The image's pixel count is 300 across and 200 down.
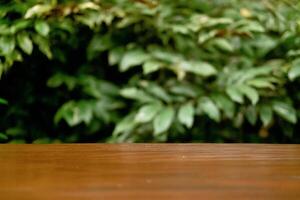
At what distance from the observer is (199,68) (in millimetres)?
1868

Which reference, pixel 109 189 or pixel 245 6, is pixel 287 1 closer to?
pixel 245 6

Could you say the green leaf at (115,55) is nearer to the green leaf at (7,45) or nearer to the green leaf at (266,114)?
the green leaf at (7,45)

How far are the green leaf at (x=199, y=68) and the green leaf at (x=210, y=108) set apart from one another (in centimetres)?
10

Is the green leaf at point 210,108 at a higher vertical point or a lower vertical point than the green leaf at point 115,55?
lower

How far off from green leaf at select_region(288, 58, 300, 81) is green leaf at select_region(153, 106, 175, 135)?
461 millimetres

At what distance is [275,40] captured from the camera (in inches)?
80.6

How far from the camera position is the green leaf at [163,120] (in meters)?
1.75

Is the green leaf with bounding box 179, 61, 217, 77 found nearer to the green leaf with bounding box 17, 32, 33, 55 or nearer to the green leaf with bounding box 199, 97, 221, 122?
the green leaf with bounding box 199, 97, 221, 122

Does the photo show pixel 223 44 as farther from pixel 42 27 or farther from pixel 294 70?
pixel 42 27

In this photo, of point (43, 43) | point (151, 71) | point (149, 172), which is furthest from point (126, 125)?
point (149, 172)

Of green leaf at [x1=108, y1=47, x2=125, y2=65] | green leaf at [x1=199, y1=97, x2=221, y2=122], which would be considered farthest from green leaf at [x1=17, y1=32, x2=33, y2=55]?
green leaf at [x1=199, y1=97, x2=221, y2=122]

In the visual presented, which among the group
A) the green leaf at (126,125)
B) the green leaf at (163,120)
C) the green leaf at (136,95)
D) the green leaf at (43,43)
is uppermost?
the green leaf at (43,43)

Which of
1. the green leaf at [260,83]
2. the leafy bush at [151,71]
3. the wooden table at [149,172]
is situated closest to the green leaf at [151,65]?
the leafy bush at [151,71]

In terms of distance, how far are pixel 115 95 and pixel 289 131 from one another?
2.43ft
